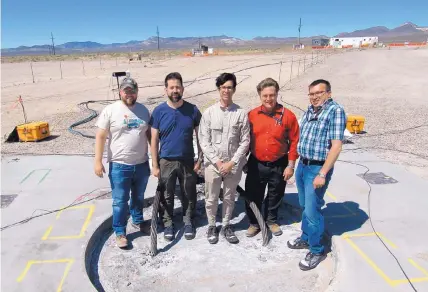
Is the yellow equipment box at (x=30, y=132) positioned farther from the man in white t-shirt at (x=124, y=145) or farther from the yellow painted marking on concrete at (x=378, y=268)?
the yellow painted marking on concrete at (x=378, y=268)

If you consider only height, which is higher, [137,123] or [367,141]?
[137,123]

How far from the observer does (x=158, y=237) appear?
14.6 ft

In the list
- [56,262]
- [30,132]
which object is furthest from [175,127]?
[30,132]

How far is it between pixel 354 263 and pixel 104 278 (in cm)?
269

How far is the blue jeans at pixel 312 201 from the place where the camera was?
11.8 feet

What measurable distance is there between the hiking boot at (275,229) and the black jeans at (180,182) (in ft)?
3.41

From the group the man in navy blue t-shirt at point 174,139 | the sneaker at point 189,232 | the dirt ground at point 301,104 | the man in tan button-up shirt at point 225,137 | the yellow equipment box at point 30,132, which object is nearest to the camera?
the man in tan button-up shirt at point 225,137

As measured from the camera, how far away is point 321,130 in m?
3.43

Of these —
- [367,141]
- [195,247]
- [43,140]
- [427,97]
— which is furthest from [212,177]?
[427,97]

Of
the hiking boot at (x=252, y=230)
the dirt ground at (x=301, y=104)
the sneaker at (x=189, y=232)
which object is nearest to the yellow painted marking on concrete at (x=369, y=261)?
the hiking boot at (x=252, y=230)

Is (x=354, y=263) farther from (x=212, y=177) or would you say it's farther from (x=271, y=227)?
(x=212, y=177)

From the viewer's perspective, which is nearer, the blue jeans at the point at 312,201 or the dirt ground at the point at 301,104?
the blue jeans at the point at 312,201

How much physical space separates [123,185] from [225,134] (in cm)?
134

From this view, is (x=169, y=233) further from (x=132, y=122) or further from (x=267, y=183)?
(x=132, y=122)
